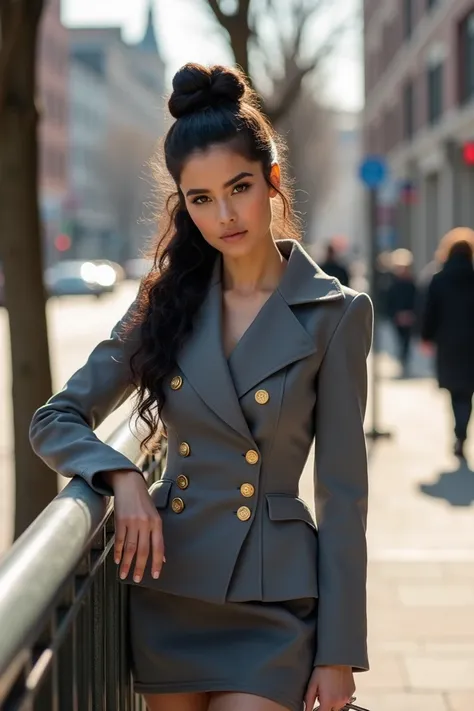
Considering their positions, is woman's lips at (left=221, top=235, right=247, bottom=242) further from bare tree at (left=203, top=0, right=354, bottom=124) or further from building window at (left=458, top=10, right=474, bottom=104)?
building window at (left=458, top=10, right=474, bottom=104)

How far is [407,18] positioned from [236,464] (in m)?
37.0

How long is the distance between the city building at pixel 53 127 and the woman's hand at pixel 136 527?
256 ft

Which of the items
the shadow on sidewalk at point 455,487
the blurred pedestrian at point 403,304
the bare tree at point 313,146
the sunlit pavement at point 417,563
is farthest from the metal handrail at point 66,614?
the bare tree at point 313,146

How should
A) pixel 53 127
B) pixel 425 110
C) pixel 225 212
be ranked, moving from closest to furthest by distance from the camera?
pixel 225 212 < pixel 425 110 < pixel 53 127

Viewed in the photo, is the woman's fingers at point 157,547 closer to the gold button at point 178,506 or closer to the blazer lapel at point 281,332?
the gold button at point 178,506

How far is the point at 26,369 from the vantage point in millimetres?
7066

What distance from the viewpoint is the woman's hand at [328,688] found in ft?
8.56

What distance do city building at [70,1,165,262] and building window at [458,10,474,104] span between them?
5880 centimetres

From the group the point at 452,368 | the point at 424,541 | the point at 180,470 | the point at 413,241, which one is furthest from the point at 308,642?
the point at 413,241

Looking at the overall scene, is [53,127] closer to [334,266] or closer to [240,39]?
[334,266]

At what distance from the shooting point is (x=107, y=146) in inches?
3760

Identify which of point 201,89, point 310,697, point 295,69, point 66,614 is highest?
point 295,69

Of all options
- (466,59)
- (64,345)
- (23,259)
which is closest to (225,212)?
(23,259)

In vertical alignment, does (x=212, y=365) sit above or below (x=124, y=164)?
below
